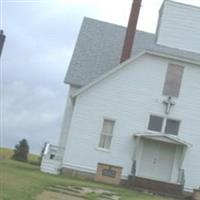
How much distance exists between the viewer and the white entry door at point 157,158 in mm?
33625

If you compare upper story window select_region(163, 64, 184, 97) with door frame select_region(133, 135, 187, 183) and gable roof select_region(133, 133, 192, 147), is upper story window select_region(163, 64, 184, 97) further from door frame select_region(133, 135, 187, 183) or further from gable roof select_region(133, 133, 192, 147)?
door frame select_region(133, 135, 187, 183)

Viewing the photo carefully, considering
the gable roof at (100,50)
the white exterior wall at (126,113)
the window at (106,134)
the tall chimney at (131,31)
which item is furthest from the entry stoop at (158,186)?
the tall chimney at (131,31)

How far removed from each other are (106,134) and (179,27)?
337 inches

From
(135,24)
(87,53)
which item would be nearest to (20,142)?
(87,53)

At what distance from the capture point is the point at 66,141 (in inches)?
1330

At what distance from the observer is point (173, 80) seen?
3350 cm

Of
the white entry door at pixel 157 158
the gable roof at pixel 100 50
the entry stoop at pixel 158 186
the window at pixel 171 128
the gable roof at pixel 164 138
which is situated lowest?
the entry stoop at pixel 158 186

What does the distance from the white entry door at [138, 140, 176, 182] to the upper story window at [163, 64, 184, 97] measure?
2612mm

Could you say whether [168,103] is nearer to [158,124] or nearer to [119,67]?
[158,124]

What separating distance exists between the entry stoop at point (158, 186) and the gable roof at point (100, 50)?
6.40 meters

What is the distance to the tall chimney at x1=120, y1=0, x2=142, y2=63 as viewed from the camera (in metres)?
35.6

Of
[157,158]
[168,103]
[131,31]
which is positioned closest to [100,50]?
[131,31]

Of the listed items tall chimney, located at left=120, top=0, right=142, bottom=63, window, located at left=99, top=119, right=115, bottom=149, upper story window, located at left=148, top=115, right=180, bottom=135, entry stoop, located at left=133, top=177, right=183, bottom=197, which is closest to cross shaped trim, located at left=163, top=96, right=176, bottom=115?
upper story window, located at left=148, top=115, right=180, bottom=135

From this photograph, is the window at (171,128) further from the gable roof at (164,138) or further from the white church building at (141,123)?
the gable roof at (164,138)
